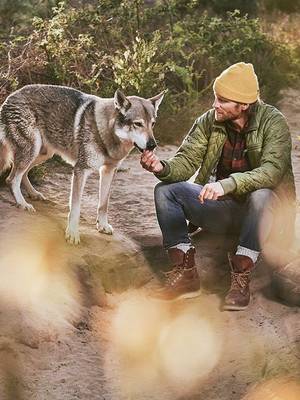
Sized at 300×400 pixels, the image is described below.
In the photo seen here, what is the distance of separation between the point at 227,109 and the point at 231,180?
0.50 m

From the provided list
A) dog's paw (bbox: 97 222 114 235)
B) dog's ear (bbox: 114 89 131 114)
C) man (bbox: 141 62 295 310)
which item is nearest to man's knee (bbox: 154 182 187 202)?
man (bbox: 141 62 295 310)

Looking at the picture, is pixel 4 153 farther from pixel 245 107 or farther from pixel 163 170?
pixel 245 107

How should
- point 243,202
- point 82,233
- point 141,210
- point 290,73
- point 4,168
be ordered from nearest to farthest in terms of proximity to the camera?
point 243,202 → point 82,233 → point 4,168 → point 141,210 → point 290,73

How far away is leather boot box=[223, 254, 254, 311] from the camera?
457cm

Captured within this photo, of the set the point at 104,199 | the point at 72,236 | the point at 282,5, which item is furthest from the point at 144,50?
the point at 282,5

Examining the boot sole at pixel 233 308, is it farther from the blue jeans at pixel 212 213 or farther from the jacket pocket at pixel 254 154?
the jacket pocket at pixel 254 154

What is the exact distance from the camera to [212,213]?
16.0 ft

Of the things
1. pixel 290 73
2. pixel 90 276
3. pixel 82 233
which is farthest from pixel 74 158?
pixel 290 73

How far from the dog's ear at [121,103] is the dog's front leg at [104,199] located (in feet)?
1.95

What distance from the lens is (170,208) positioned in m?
4.74

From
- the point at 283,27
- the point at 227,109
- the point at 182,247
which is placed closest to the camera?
the point at 227,109

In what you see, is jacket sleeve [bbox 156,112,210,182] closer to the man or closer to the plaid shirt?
the man

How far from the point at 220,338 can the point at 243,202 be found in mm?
1073

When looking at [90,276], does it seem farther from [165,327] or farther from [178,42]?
[178,42]
